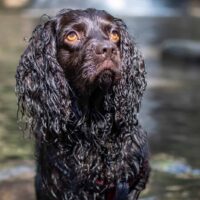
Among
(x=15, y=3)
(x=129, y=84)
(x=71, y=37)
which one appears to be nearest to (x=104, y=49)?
(x=71, y=37)

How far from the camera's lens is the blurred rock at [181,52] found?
16625mm

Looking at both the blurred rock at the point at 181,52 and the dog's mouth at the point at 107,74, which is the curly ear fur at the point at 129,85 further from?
the blurred rock at the point at 181,52

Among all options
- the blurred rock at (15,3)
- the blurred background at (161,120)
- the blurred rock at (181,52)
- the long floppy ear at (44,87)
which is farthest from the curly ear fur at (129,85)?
the blurred rock at (15,3)

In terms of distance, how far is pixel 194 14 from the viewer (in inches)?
1383

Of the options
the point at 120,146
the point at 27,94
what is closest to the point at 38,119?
the point at 27,94

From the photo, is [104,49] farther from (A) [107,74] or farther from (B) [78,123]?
(B) [78,123]

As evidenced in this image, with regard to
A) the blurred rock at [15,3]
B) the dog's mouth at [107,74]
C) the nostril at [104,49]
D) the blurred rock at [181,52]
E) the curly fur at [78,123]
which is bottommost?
the blurred rock at [15,3]

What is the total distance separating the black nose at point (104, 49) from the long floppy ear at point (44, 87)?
436 mm

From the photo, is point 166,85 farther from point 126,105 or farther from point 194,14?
point 194,14

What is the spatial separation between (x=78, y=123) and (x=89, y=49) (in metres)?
0.65

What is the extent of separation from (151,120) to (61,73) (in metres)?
5.21

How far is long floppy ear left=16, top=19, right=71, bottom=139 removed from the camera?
16.5 feet

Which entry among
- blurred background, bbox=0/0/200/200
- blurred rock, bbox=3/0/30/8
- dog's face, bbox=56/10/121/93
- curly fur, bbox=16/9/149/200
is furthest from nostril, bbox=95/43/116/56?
blurred rock, bbox=3/0/30/8

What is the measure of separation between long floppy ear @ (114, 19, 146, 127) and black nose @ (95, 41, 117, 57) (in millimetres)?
406
